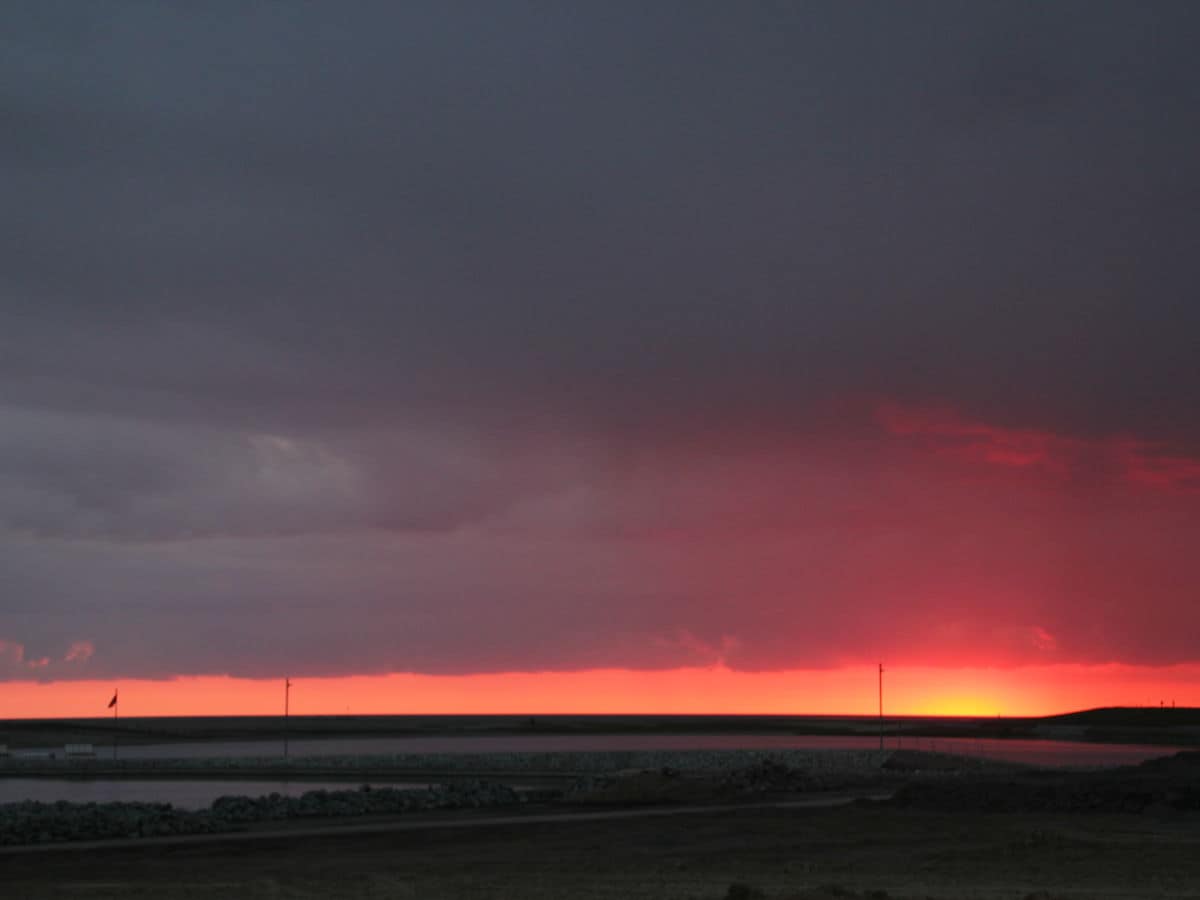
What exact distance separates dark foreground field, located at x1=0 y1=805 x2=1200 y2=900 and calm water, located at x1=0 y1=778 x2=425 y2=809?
23.0 meters

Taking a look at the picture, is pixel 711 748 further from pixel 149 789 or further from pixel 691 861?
pixel 691 861

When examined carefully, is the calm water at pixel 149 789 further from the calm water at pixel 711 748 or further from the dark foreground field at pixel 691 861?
the calm water at pixel 711 748

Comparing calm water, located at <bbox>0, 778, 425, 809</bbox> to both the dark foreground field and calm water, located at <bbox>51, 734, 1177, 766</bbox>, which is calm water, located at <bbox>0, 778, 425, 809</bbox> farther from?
calm water, located at <bbox>51, 734, 1177, 766</bbox>

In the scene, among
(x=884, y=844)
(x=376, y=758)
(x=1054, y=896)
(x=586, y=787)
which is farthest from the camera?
(x=376, y=758)

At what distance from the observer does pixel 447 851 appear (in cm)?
4200

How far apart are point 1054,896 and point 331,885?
51.7 ft

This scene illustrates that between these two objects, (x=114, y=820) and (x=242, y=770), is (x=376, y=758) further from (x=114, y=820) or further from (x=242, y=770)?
(x=114, y=820)

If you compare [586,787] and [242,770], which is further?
[242,770]

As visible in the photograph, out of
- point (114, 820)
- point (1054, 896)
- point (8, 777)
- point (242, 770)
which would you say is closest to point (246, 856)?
point (114, 820)

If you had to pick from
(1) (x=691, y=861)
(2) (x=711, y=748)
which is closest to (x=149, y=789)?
(1) (x=691, y=861)

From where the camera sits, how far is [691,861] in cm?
3669

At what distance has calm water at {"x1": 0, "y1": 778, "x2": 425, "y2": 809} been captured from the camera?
6926 centimetres

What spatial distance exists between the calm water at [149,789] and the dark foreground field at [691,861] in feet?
75.3

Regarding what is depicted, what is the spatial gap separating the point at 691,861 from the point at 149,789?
5025 cm
